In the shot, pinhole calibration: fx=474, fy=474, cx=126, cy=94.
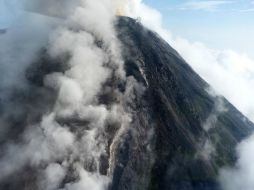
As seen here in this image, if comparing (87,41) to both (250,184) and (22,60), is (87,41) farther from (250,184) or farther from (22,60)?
(250,184)

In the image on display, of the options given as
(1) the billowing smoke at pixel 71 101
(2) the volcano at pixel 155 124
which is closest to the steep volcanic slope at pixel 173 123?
(2) the volcano at pixel 155 124

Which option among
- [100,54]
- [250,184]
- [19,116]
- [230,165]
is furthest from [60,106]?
[250,184]

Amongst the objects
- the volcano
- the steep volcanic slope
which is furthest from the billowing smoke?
the steep volcanic slope

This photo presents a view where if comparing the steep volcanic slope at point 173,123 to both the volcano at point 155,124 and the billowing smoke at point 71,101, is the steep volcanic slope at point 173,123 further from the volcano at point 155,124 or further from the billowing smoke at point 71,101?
the billowing smoke at point 71,101

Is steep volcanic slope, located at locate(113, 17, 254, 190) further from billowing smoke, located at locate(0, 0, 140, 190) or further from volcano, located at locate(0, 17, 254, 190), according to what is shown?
billowing smoke, located at locate(0, 0, 140, 190)

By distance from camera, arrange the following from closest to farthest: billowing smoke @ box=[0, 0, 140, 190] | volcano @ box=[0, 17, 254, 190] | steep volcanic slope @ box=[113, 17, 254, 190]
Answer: billowing smoke @ box=[0, 0, 140, 190]
volcano @ box=[0, 17, 254, 190]
steep volcanic slope @ box=[113, 17, 254, 190]

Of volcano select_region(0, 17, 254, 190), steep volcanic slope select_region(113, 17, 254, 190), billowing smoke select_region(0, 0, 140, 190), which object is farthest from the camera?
steep volcanic slope select_region(113, 17, 254, 190)

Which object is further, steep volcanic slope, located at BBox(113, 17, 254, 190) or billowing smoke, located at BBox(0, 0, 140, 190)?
steep volcanic slope, located at BBox(113, 17, 254, 190)
